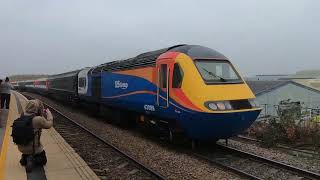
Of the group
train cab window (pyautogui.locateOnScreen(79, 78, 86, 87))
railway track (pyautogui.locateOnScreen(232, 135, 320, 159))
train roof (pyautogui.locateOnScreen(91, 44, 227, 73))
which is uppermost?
train roof (pyautogui.locateOnScreen(91, 44, 227, 73))

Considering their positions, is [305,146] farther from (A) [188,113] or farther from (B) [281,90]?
(B) [281,90]

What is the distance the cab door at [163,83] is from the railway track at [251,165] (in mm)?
1700

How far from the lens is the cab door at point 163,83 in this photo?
11820 millimetres

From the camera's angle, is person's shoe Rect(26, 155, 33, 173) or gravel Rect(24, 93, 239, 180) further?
gravel Rect(24, 93, 239, 180)

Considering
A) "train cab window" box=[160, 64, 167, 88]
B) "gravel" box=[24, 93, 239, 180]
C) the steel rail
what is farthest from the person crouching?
the steel rail

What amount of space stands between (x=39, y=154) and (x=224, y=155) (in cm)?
503

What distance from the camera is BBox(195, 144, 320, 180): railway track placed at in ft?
29.3

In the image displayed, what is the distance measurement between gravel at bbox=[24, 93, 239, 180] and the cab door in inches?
52.0

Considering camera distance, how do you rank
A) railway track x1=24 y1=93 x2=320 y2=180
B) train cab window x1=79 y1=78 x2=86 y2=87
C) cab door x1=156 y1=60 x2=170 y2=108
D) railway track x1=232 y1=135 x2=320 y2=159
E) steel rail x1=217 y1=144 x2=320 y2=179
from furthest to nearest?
train cab window x1=79 y1=78 x2=86 y2=87 < cab door x1=156 y1=60 x2=170 y2=108 < railway track x1=232 y1=135 x2=320 y2=159 < railway track x1=24 y1=93 x2=320 y2=180 < steel rail x1=217 y1=144 x2=320 y2=179

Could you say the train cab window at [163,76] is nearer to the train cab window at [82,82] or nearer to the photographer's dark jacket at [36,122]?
the photographer's dark jacket at [36,122]

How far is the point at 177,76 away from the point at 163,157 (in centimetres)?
217

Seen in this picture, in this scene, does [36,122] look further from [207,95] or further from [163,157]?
[207,95]

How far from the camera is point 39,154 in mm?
8539

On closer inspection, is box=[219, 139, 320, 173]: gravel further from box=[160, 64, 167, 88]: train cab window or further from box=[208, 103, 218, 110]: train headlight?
box=[160, 64, 167, 88]: train cab window
